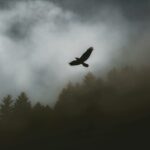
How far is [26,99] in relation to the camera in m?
55.8

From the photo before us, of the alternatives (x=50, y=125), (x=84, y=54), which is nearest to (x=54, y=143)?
(x=50, y=125)

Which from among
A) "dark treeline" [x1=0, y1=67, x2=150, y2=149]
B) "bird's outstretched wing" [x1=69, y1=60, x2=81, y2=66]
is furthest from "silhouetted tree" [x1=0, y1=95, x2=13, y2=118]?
"bird's outstretched wing" [x1=69, y1=60, x2=81, y2=66]

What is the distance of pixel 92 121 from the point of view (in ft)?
107

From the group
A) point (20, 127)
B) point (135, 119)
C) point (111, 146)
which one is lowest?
point (111, 146)

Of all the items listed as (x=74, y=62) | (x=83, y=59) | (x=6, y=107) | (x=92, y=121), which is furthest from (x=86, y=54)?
(x=6, y=107)

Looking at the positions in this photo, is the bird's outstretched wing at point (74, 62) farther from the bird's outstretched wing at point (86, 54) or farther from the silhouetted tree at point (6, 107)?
the silhouetted tree at point (6, 107)

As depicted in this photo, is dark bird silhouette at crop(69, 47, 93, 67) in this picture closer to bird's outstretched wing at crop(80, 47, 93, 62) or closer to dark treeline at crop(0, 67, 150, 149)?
bird's outstretched wing at crop(80, 47, 93, 62)

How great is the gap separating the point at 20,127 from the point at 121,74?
666 inches

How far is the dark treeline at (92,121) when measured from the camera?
28.0m

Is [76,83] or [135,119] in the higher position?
[76,83]

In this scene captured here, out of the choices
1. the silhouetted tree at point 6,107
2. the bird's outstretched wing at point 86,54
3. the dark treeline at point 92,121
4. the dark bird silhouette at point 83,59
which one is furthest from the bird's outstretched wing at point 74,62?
the silhouetted tree at point 6,107

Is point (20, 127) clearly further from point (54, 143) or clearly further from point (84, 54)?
point (84, 54)

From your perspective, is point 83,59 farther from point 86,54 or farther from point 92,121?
point 92,121

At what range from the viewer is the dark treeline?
91.7 feet
